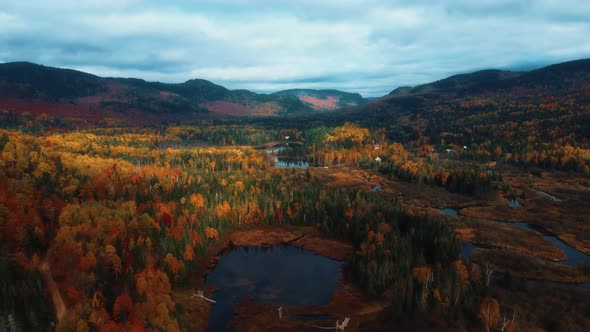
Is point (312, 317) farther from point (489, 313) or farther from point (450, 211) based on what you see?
point (450, 211)

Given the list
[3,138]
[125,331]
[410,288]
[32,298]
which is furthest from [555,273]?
[3,138]

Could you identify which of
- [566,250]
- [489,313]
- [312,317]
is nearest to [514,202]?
[566,250]

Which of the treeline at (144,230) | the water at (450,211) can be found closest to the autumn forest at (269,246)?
the treeline at (144,230)

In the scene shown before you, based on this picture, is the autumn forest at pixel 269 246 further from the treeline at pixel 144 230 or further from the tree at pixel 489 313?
the treeline at pixel 144 230

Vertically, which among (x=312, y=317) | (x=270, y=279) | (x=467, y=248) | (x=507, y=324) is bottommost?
(x=312, y=317)

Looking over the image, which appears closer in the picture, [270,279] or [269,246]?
[270,279]

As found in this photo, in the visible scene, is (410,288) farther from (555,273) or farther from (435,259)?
(555,273)

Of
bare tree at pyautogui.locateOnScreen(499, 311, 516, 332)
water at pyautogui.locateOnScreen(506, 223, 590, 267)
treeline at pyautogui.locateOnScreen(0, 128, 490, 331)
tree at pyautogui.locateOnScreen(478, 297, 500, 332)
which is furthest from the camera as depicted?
water at pyautogui.locateOnScreen(506, 223, 590, 267)

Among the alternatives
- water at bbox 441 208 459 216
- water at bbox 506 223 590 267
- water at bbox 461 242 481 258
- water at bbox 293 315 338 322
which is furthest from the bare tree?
water at bbox 441 208 459 216

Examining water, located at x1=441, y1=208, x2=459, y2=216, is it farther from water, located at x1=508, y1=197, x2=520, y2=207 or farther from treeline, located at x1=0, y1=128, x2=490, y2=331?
treeline, located at x1=0, y1=128, x2=490, y2=331
